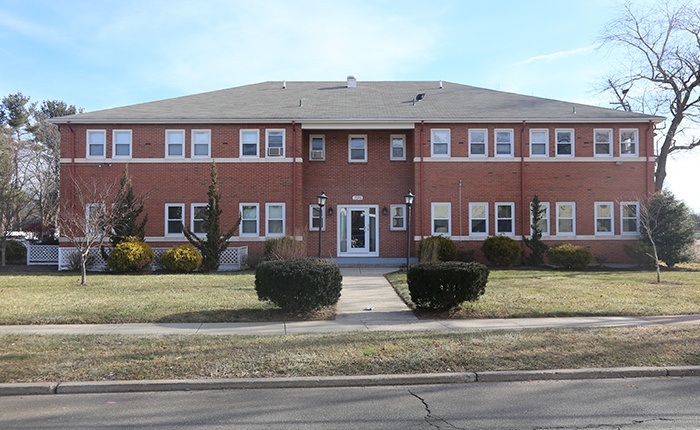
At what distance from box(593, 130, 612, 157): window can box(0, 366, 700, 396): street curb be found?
19868 mm

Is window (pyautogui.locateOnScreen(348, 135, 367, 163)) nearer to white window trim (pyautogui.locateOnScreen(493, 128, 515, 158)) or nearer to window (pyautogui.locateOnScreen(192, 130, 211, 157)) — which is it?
white window trim (pyautogui.locateOnScreen(493, 128, 515, 158))

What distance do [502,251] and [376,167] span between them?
7.20 meters

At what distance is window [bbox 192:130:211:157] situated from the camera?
81.1 ft

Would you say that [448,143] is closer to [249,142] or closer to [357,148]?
Answer: [357,148]

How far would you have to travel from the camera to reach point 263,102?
2678cm

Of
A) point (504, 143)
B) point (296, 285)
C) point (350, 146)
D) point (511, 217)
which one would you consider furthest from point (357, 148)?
point (296, 285)

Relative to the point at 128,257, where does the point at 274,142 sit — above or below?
above

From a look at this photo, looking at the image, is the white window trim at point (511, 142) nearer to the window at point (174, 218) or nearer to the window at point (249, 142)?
the window at point (249, 142)

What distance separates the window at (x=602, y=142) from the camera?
25234 mm

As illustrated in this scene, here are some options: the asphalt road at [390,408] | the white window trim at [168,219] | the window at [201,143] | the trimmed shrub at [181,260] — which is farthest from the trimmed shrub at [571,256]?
the white window trim at [168,219]

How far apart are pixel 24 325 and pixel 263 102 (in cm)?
1819

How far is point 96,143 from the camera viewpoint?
24562 millimetres

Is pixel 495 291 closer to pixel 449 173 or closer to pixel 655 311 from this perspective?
pixel 655 311

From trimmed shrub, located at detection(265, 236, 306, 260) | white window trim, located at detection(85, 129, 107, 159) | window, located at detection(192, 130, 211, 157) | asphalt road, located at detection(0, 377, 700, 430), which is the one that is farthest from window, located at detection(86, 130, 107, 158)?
asphalt road, located at detection(0, 377, 700, 430)
